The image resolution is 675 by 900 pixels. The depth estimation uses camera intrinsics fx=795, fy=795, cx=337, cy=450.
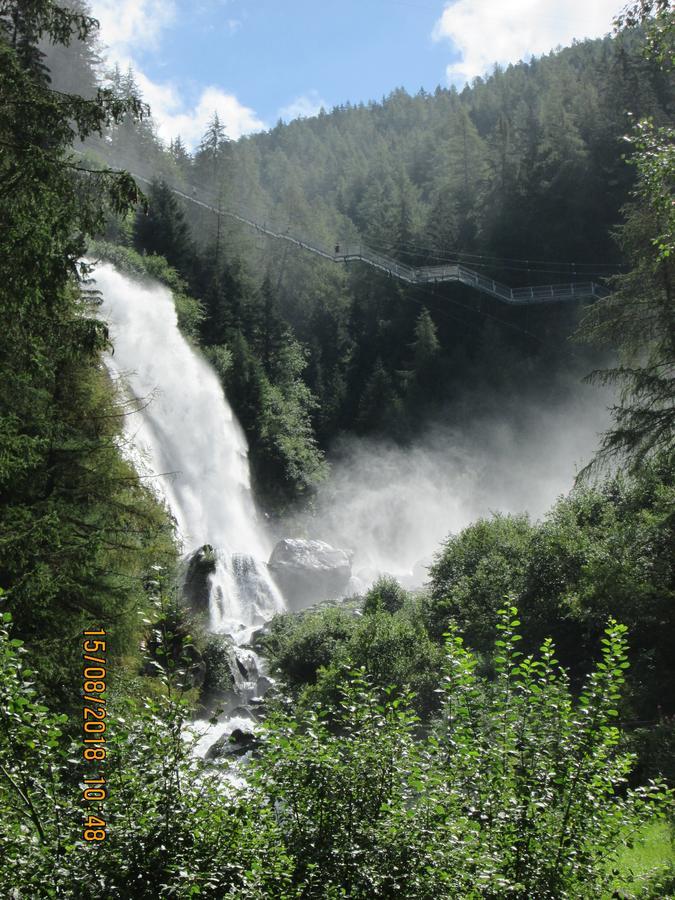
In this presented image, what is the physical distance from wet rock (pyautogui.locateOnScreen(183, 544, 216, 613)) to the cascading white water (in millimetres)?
3251

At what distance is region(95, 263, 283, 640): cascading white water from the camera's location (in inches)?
1161

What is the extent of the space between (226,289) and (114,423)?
109ft

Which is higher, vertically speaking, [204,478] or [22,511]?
[204,478]

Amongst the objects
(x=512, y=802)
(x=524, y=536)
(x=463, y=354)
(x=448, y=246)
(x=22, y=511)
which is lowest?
(x=512, y=802)

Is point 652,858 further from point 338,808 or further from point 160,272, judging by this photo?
point 160,272

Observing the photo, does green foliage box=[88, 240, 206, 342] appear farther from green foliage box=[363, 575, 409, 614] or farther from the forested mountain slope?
green foliage box=[363, 575, 409, 614]

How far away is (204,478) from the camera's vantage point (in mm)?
31781

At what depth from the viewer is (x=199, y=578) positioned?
23.4 m

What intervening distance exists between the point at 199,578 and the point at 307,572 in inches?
230

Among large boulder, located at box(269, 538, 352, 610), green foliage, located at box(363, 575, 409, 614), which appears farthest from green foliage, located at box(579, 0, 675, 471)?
large boulder, located at box(269, 538, 352, 610)

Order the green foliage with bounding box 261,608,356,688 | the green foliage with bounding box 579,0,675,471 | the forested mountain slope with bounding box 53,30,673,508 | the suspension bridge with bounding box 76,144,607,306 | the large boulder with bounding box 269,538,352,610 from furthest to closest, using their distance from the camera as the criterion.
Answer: the suspension bridge with bounding box 76,144,607,306 < the forested mountain slope with bounding box 53,30,673,508 < the large boulder with bounding box 269,538,352,610 < the green foliage with bounding box 261,608,356,688 < the green foliage with bounding box 579,0,675,471

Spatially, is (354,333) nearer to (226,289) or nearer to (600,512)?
(226,289)

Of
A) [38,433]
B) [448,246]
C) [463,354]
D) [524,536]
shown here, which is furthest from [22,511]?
[448,246]

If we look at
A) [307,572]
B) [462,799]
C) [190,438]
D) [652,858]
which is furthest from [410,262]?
[462,799]
